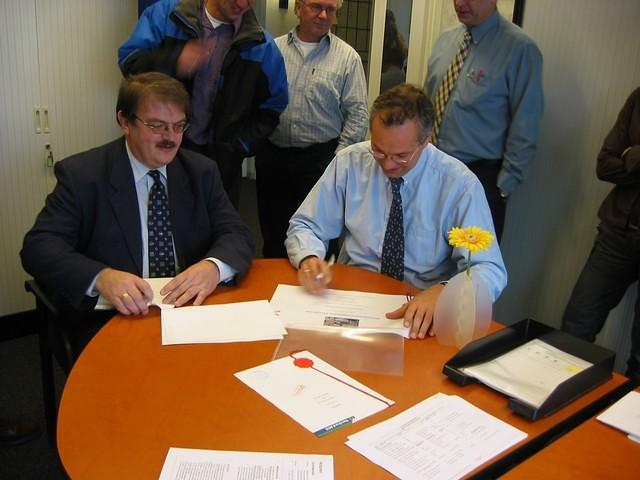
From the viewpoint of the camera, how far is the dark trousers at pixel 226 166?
244 centimetres

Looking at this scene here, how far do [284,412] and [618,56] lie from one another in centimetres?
226

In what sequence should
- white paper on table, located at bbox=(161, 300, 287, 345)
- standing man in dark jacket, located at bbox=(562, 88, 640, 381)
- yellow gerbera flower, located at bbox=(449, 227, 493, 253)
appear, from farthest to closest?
1. standing man in dark jacket, located at bbox=(562, 88, 640, 381)
2. white paper on table, located at bbox=(161, 300, 287, 345)
3. yellow gerbera flower, located at bbox=(449, 227, 493, 253)

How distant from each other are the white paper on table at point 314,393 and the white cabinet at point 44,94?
1987 millimetres

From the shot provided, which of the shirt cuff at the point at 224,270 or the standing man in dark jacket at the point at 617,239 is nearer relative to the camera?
the shirt cuff at the point at 224,270

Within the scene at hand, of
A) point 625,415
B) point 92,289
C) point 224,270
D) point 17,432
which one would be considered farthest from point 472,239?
point 17,432

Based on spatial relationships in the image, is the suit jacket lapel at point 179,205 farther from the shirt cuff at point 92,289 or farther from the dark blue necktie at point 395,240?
the dark blue necktie at point 395,240

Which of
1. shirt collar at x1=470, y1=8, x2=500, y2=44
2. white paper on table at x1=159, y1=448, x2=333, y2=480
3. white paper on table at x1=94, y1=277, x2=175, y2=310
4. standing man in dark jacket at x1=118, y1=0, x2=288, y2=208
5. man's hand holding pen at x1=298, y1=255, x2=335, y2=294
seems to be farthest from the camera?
shirt collar at x1=470, y1=8, x2=500, y2=44

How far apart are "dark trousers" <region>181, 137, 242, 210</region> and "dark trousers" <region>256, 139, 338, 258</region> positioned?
0.23 m

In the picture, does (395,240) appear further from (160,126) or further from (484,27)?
(484,27)

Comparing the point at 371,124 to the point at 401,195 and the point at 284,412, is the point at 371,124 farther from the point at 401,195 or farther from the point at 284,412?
the point at 284,412

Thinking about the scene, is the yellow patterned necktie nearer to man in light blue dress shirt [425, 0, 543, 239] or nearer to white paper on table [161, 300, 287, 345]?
man in light blue dress shirt [425, 0, 543, 239]

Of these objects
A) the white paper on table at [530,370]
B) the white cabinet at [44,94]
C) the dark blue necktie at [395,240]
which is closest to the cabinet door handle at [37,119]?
the white cabinet at [44,94]

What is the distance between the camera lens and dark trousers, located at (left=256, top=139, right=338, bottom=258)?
2850mm

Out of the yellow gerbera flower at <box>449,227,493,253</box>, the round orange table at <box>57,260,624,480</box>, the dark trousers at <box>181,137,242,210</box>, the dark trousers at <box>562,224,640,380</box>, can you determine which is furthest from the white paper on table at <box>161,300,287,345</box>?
the dark trousers at <box>562,224,640,380</box>
